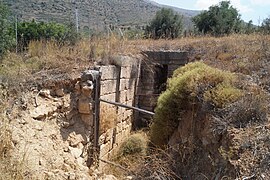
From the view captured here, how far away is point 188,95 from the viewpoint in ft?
20.3

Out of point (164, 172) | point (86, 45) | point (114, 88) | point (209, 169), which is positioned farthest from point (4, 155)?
point (86, 45)

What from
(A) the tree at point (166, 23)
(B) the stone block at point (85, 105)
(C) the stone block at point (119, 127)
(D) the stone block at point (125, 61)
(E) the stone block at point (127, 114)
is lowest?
(C) the stone block at point (119, 127)

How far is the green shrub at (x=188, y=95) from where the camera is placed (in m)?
5.72

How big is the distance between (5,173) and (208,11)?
54.8 feet

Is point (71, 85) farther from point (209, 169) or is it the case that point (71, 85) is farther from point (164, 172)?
point (209, 169)

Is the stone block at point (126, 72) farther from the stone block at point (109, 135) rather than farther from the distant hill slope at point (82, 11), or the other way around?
the distant hill slope at point (82, 11)

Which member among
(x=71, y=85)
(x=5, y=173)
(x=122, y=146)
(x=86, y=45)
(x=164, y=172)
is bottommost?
(x=122, y=146)

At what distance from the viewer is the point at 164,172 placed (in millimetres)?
5082

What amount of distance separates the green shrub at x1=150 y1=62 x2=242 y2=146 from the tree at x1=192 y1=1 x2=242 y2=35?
11.6m

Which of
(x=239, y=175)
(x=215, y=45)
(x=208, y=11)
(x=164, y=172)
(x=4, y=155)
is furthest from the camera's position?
(x=208, y=11)

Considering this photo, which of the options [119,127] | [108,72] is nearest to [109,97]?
[108,72]

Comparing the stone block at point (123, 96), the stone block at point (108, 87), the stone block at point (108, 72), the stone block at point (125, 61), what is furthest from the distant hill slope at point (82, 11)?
the stone block at point (108, 87)

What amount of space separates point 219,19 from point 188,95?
12.8 metres

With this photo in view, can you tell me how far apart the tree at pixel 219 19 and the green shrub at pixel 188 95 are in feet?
38.1
